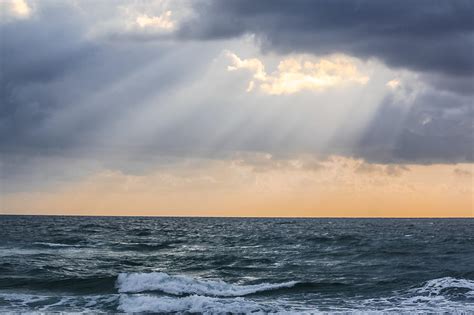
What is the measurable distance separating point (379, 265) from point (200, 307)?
22.4m

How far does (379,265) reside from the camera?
47188 mm

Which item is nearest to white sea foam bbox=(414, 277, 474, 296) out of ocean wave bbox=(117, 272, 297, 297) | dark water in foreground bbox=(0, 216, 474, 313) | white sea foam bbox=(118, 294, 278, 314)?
dark water in foreground bbox=(0, 216, 474, 313)

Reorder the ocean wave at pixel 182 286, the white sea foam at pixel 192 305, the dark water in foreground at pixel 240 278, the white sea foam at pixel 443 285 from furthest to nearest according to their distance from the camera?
the ocean wave at pixel 182 286, the white sea foam at pixel 443 285, the dark water in foreground at pixel 240 278, the white sea foam at pixel 192 305

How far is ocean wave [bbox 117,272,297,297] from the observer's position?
34.8 metres

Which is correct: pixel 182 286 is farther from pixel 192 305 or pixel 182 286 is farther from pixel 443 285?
pixel 443 285

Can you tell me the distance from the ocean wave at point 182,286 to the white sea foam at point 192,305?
13.2ft

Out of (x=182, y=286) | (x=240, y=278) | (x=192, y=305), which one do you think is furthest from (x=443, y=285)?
(x=192, y=305)

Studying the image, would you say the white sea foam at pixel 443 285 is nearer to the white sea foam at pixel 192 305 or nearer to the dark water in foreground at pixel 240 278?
the dark water in foreground at pixel 240 278

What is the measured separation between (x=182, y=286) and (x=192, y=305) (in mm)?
6515

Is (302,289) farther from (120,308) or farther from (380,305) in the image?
(120,308)

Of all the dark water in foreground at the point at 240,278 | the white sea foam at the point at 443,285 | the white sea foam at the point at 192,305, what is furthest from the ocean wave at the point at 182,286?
the white sea foam at the point at 443,285

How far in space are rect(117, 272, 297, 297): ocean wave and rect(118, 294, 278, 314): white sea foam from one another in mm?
4033

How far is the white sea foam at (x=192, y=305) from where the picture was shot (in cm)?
2861

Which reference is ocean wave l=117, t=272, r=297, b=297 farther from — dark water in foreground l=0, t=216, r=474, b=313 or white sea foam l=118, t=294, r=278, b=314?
white sea foam l=118, t=294, r=278, b=314
